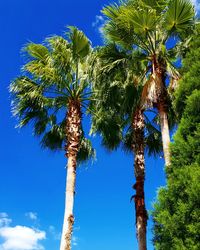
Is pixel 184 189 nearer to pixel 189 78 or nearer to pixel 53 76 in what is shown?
pixel 189 78

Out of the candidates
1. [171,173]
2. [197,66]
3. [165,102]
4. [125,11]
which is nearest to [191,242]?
[171,173]

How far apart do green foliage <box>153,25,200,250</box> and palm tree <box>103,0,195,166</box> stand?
404cm

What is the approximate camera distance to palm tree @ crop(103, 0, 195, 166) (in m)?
12.3

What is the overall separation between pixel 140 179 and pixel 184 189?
7.33 m

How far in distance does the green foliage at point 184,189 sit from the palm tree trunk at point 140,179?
19.4 ft

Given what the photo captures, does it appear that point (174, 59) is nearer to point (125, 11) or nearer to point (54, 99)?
point (125, 11)

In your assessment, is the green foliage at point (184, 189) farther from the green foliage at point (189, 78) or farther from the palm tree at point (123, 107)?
the palm tree at point (123, 107)

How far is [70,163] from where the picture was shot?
14312 millimetres

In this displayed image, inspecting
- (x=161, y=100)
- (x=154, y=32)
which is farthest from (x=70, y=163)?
(x=154, y=32)

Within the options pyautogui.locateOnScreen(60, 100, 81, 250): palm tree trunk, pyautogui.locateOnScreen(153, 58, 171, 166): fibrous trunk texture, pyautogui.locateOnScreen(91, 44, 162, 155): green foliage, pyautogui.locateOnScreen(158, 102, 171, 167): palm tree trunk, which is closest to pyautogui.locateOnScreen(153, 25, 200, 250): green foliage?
pyautogui.locateOnScreen(158, 102, 171, 167): palm tree trunk

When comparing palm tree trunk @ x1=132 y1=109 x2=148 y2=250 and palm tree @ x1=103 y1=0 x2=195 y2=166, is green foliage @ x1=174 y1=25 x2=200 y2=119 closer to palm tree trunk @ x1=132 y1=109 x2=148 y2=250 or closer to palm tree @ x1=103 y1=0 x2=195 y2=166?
palm tree @ x1=103 y1=0 x2=195 y2=166

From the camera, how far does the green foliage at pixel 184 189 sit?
6.60 meters

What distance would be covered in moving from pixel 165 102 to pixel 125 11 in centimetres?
310

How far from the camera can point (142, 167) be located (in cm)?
1460
